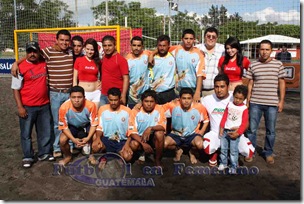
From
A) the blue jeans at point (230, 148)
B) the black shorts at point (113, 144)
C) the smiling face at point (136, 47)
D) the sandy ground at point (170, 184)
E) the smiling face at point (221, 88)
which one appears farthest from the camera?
the smiling face at point (136, 47)

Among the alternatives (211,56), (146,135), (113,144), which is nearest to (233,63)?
(211,56)

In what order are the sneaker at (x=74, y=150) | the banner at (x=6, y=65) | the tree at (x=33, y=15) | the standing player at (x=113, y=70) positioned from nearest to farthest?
the standing player at (x=113, y=70) → the sneaker at (x=74, y=150) → the tree at (x=33, y=15) → the banner at (x=6, y=65)

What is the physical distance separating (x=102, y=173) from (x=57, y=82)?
156 centimetres

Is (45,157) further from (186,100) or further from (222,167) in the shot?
(222,167)

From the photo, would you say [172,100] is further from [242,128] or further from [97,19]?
[97,19]

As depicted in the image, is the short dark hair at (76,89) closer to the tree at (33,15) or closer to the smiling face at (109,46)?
the smiling face at (109,46)

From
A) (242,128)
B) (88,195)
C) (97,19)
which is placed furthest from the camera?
(97,19)

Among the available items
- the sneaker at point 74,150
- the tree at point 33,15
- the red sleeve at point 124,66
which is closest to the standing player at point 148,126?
the red sleeve at point 124,66

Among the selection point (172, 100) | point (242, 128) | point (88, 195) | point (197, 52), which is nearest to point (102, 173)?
point (88, 195)

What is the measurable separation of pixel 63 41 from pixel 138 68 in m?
1.21

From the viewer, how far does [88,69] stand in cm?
461

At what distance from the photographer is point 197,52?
475cm

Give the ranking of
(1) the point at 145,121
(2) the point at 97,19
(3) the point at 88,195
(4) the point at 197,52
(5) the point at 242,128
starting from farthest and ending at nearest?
(2) the point at 97,19 < (4) the point at 197,52 < (1) the point at 145,121 < (5) the point at 242,128 < (3) the point at 88,195

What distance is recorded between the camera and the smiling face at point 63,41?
4516mm
